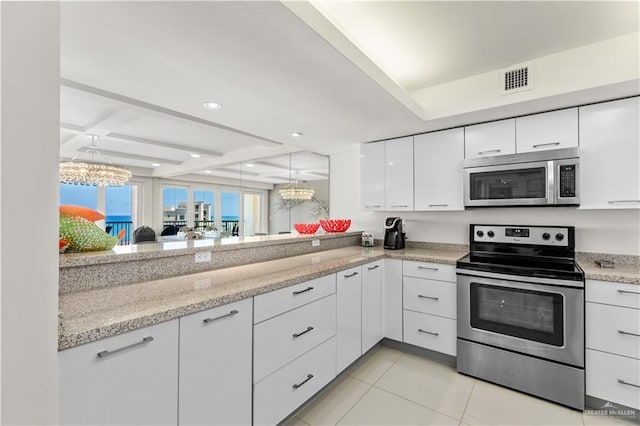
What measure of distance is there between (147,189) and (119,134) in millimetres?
2555

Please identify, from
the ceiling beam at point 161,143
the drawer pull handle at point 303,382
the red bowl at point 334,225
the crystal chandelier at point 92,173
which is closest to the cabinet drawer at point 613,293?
the drawer pull handle at point 303,382

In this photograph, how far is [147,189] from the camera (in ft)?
20.3

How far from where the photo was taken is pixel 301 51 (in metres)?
1.49

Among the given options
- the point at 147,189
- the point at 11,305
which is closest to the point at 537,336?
the point at 11,305

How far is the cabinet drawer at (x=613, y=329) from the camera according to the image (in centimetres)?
Result: 175

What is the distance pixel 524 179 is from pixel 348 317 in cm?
177

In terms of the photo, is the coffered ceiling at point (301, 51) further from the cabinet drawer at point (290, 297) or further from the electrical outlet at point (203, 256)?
the cabinet drawer at point (290, 297)

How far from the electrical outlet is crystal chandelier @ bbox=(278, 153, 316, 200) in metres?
2.21

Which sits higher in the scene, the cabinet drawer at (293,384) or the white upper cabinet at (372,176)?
the white upper cabinet at (372,176)

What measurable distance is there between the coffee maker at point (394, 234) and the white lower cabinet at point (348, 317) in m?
0.81

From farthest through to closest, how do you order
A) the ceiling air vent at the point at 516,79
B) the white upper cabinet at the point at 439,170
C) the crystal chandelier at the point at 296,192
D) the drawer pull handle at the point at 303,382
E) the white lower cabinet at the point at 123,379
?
the crystal chandelier at the point at 296,192, the white upper cabinet at the point at 439,170, the ceiling air vent at the point at 516,79, the drawer pull handle at the point at 303,382, the white lower cabinet at the point at 123,379

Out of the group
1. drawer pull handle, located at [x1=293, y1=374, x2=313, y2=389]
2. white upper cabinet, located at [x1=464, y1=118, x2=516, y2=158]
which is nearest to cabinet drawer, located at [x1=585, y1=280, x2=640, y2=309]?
white upper cabinet, located at [x1=464, y1=118, x2=516, y2=158]

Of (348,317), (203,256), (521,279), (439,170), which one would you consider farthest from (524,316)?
(203,256)

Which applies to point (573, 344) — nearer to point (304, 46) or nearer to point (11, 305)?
point (304, 46)
